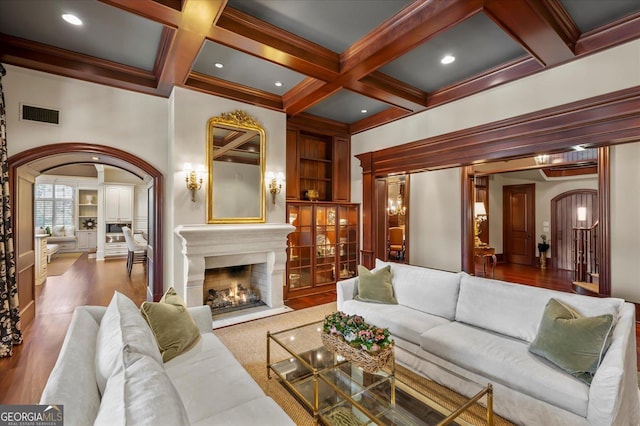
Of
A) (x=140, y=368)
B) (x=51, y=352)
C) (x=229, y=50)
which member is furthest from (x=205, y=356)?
(x=229, y=50)

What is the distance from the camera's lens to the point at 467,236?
494 cm

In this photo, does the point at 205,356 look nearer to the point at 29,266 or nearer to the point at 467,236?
the point at 29,266

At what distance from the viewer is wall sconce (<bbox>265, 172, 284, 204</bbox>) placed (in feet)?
14.7

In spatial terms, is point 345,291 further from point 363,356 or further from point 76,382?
point 76,382

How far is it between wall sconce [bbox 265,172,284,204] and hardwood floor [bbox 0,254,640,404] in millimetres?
1793

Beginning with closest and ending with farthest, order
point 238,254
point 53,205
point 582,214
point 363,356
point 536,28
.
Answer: point 363,356 → point 536,28 → point 238,254 → point 582,214 → point 53,205

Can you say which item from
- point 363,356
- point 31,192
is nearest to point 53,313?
point 31,192

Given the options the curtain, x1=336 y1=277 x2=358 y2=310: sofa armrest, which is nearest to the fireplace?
x1=336 y1=277 x2=358 y2=310: sofa armrest

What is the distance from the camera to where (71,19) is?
2691 mm

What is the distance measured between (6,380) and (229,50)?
3.68 meters

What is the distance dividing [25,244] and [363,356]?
4.21 meters

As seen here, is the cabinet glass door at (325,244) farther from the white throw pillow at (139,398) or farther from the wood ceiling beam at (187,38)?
the white throw pillow at (139,398)

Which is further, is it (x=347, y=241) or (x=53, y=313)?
(x=347, y=241)

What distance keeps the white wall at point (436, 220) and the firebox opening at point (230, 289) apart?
3.10 meters
